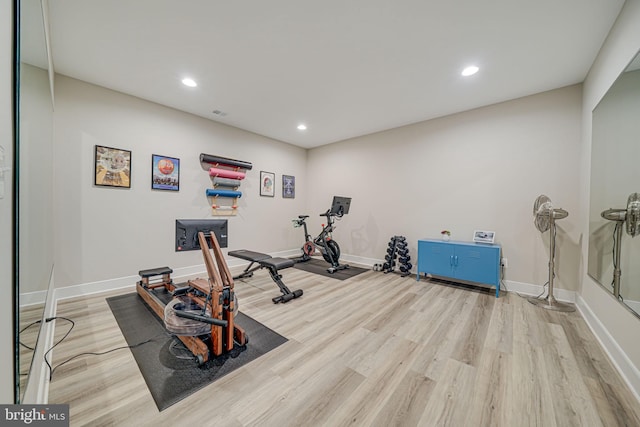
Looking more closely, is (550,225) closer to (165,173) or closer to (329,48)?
(329,48)

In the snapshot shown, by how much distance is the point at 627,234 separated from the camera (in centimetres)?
191

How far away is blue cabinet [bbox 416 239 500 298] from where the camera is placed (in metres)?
3.44

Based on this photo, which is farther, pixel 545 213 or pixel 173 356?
pixel 545 213

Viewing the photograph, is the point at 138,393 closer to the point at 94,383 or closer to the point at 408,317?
the point at 94,383

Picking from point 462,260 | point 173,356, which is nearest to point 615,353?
point 462,260

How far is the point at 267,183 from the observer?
5543mm

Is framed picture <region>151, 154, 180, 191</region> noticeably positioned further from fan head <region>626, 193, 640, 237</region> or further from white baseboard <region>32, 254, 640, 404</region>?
fan head <region>626, 193, 640, 237</region>

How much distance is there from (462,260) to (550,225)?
1167 mm

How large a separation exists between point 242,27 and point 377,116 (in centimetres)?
278

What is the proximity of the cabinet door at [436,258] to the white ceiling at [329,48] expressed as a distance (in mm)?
2359

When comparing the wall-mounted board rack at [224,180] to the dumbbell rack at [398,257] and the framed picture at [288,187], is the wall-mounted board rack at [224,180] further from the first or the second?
the dumbbell rack at [398,257]

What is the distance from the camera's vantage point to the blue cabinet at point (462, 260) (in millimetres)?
3436

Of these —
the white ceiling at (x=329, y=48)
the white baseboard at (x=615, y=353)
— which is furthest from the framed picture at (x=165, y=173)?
the white baseboard at (x=615, y=353)

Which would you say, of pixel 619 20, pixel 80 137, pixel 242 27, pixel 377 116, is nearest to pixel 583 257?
pixel 619 20
